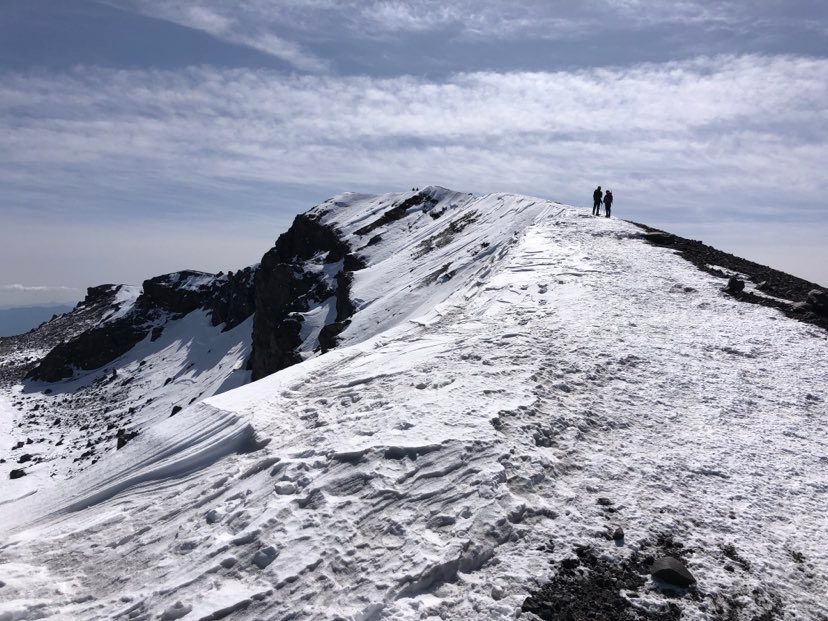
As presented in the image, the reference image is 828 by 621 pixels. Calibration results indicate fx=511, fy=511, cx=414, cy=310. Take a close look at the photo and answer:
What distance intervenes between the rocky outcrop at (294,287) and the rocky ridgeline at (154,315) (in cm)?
1284

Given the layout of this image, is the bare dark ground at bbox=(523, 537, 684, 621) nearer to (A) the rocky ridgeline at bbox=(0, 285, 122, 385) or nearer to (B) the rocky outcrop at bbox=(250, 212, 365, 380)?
(B) the rocky outcrop at bbox=(250, 212, 365, 380)

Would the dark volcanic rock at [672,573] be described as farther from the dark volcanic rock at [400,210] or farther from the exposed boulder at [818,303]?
the dark volcanic rock at [400,210]

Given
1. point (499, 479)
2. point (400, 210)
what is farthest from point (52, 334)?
point (499, 479)

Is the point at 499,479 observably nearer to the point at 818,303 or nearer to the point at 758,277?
the point at 818,303

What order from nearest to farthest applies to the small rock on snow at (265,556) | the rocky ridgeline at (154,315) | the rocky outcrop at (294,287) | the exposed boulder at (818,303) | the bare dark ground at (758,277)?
1. the small rock on snow at (265,556)
2. the exposed boulder at (818,303)
3. the bare dark ground at (758,277)
4. the rocky outcrop at (294,287)
5. the rocky ridgeline at (154,315)

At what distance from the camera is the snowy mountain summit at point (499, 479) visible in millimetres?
7000

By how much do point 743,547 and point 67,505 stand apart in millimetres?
13572

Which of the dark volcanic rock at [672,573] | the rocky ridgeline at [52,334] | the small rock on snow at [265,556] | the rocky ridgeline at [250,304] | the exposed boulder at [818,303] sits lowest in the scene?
the rocky ridgeline at [52,334]

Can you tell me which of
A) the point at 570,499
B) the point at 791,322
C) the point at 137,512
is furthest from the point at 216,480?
the point at 791,322

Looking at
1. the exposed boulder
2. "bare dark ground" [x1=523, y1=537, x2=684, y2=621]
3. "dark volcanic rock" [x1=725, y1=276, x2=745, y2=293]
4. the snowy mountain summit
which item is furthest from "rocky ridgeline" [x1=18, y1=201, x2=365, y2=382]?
"bare dark ground" [x1=523, y1=537, x2=684, y2=621]

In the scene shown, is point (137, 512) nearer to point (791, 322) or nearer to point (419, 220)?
point (791, 322)

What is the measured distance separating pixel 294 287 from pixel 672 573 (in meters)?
53.7

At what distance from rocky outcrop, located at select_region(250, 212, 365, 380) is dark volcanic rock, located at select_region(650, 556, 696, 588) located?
26094 millimetres

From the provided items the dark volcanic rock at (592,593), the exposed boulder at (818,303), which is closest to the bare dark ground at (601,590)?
the dark volcanic rock at (592,593)
